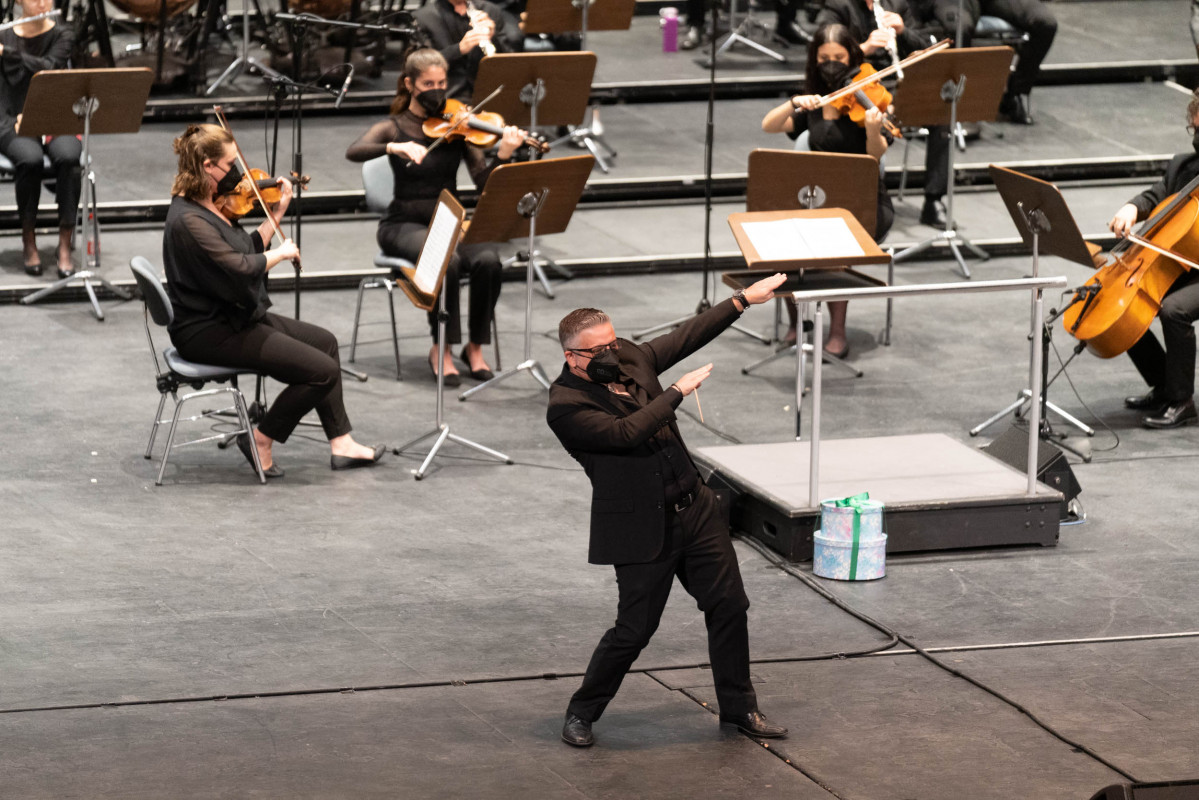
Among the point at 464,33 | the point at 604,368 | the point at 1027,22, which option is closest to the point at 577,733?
the point at 604,368

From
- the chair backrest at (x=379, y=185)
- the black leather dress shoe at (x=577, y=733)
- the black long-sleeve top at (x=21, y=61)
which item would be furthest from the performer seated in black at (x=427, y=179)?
the black leather dress shoe at (x=577, y=733)

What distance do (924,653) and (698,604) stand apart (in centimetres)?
111

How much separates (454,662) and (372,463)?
197 cm

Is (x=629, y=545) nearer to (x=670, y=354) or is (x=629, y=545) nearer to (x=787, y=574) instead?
(x=670, y=354)

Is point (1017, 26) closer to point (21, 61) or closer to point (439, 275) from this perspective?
point (439, 275)

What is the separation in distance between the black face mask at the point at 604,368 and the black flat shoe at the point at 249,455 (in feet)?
8.89

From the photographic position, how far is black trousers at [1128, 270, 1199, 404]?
803 centimetres

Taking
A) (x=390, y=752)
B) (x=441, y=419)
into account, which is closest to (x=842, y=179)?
(x=441, y=419)

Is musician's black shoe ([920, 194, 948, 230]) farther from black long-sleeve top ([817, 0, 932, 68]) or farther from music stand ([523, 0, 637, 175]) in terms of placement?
music stand ([523, 0, 637, 175])

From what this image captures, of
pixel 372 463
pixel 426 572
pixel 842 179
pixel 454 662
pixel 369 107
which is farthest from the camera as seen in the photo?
pixel 369 107

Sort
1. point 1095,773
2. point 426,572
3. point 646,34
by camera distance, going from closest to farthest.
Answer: point 1095,773 < point 426,572 < point 646,34

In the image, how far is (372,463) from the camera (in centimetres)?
770

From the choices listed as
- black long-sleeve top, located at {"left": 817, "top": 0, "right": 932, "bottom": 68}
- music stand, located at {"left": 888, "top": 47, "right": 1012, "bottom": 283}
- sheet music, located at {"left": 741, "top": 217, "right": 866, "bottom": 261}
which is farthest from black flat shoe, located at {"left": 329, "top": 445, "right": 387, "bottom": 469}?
black long-sleeve top, located at {"left": 817, "top": 0, "right": 932, "bottom": 68}

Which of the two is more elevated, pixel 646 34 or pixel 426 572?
pixel 646 34
